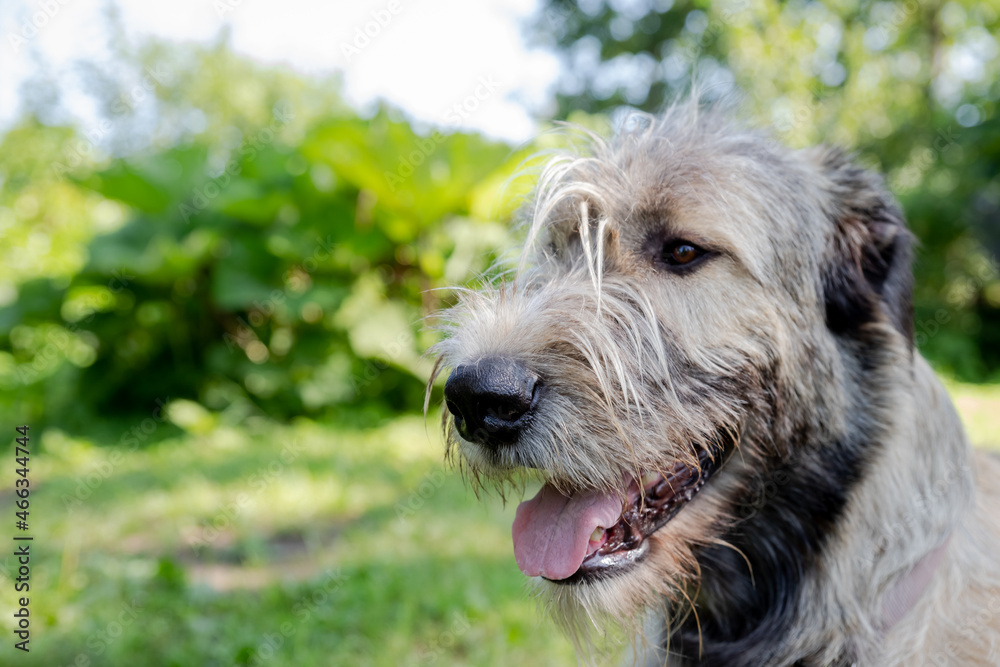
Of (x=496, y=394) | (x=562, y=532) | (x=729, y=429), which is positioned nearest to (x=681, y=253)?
(x=729, y=429)

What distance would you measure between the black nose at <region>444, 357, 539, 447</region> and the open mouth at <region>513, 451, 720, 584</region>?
35 centimetres

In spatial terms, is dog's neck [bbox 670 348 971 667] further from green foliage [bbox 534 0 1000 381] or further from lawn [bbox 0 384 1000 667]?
green foliage [bbox 534 0 1000 381]

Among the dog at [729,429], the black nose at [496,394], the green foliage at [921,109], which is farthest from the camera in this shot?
the green foliage at [921,109]

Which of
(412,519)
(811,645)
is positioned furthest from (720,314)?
(412,519)

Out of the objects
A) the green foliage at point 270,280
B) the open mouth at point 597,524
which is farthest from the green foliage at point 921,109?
the open mouth at point 597,524

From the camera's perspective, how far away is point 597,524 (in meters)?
2.06

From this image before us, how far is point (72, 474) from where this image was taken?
6.53m

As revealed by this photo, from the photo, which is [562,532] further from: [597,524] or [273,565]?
[273,565]

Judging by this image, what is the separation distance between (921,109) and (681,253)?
16.0m

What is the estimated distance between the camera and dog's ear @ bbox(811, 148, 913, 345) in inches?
92.2

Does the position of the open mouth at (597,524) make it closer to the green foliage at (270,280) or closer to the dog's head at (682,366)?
the dog's head at (682,366)

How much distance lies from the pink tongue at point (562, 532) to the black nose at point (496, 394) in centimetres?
34

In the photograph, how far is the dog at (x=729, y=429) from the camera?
2014mm

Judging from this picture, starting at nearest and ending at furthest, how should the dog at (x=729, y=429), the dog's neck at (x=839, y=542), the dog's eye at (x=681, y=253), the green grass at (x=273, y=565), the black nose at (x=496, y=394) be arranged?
1. the black nose at (x=496, y=394)
2. the dog at (x=729, y=429)
3. the dog's neck at (x=839, y=542)
4. the dog's eye at (x=681, y=253)
5. the green grass at (x=273, y=565)
